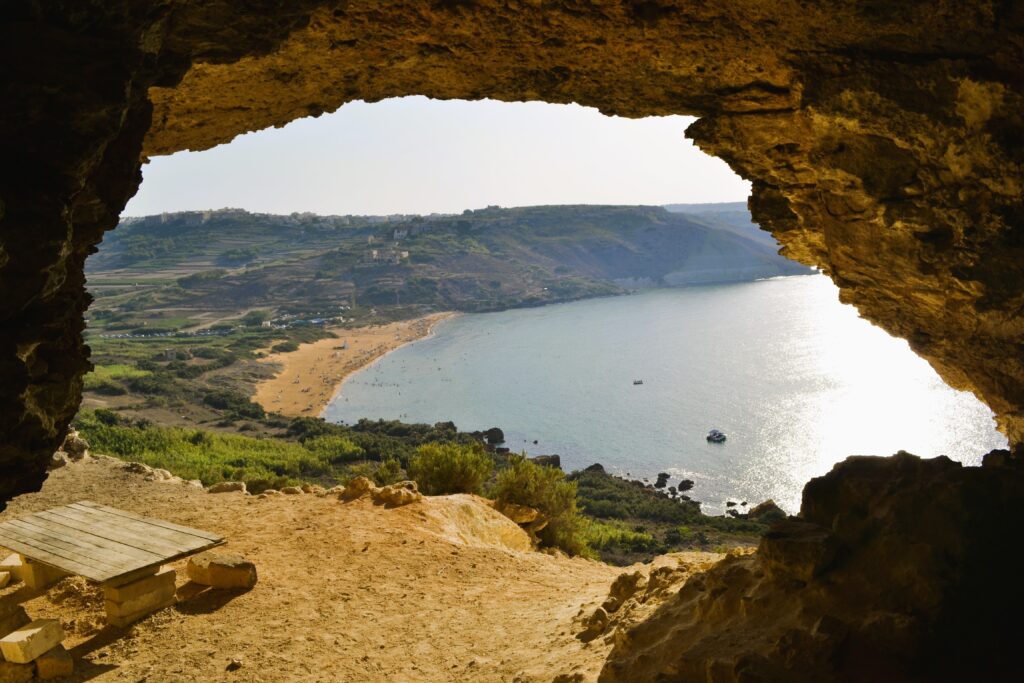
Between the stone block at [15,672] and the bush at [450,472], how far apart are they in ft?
26.0

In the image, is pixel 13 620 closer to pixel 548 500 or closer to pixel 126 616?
pixel 126 616

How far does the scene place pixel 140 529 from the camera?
26.2 ft

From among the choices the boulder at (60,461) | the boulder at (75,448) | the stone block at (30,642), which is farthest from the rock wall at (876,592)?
the boulder at (75,448)

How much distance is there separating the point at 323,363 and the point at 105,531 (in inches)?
2009

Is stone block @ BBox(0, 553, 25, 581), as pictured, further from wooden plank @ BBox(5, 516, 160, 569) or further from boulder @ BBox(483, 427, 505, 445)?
boulder @ BBox(483, 427, 505, 445)

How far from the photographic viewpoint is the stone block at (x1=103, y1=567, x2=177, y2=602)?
746 centimetres

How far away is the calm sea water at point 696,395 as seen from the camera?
31.4 m

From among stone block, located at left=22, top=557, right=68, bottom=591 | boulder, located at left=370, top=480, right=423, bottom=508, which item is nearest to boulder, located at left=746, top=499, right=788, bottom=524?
boulder, located at left=370, top=480, right=423, bottom=508

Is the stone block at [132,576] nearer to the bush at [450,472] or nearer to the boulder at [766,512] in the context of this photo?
the bush at [450,472]

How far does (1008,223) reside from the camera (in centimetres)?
562

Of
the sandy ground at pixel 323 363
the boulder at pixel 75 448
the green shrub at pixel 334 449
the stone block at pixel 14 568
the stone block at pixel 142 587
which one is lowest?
the sandy ground at pixel 323 363

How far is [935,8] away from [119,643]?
8.73m

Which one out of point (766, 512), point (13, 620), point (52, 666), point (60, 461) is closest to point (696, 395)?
point (766, 512)

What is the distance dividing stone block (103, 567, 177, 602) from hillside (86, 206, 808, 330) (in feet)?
229
